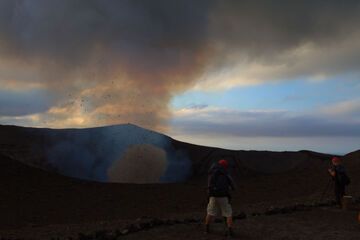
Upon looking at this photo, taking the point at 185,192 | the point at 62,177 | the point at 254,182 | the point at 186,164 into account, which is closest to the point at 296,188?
the point at 254,182

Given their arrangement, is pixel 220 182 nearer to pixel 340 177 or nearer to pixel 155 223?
pixel 155 223

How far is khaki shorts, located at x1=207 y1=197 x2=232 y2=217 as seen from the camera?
12.0 m

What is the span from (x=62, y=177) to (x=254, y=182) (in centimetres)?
1240

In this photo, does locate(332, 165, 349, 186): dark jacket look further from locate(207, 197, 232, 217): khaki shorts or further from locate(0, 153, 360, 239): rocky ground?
locate(207, 197, 232, 217): khaki shorts

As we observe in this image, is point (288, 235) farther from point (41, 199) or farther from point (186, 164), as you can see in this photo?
point (186, 164)

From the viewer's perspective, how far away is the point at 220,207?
1218 cm

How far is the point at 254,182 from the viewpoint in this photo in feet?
104

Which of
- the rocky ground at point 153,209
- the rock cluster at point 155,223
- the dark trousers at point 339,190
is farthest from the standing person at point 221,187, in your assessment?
the dark trousers at point 339,190

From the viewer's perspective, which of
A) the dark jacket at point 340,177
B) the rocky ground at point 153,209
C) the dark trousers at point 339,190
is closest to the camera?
the rocky ground at point 153,209

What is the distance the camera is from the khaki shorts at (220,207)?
39.5 feet

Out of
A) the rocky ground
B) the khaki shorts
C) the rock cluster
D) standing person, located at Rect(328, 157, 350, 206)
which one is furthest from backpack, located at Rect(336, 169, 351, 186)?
the khaki shorts

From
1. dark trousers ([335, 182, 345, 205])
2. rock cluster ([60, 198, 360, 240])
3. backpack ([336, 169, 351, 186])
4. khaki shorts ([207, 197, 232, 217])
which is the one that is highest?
backpack ([336, 169, 351, 186])

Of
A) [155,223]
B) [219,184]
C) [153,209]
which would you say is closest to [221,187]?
[219,184]

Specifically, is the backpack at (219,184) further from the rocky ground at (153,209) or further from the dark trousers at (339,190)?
the dark trousers at (339,190)
